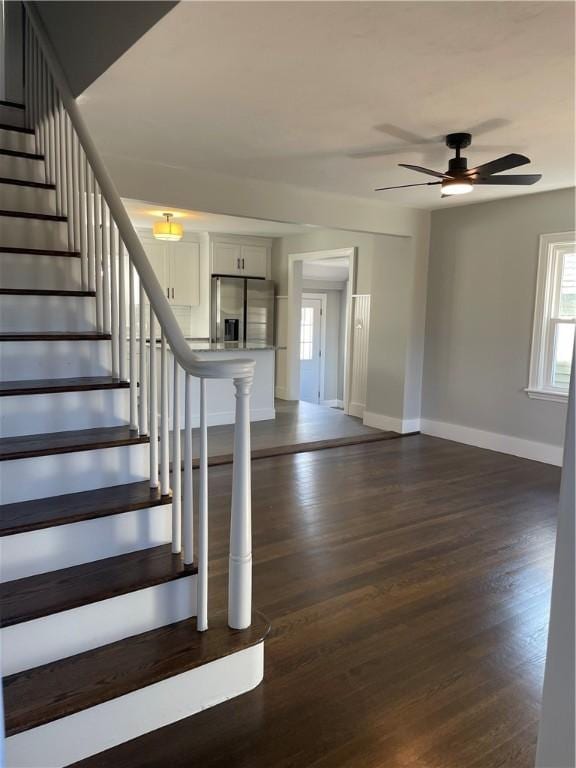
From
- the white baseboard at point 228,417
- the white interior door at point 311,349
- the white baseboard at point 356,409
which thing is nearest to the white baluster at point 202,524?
the white baseboard at point 228,417

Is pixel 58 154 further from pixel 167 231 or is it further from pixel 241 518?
pixel 167 231

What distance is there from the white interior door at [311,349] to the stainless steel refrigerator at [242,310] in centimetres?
200

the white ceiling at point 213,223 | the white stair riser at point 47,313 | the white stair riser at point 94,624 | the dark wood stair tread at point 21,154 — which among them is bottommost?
the white stair riser at point 94,624

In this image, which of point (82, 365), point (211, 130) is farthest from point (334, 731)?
point (211, 130)

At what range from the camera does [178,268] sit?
8.17 meters

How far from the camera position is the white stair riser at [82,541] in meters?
1.91

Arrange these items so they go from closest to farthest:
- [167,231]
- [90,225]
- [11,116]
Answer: [90,225] → [11,116] → [167,231]

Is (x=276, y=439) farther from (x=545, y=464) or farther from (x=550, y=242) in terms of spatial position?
(x=550, y=242)

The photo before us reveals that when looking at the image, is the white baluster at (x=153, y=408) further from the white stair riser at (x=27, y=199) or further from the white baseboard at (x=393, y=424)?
the white baseboard at (x=393, y=424)

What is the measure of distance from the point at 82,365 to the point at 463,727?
2206 millimetres

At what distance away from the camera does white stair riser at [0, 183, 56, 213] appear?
3221 millimetres

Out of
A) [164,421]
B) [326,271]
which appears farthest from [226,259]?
[164,421]

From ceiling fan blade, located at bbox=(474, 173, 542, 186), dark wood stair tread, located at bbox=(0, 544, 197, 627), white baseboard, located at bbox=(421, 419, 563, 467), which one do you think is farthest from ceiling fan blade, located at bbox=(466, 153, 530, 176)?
white baseboard, located at bbox=(421, 419, 563, 467)

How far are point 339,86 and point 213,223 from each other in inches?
185
